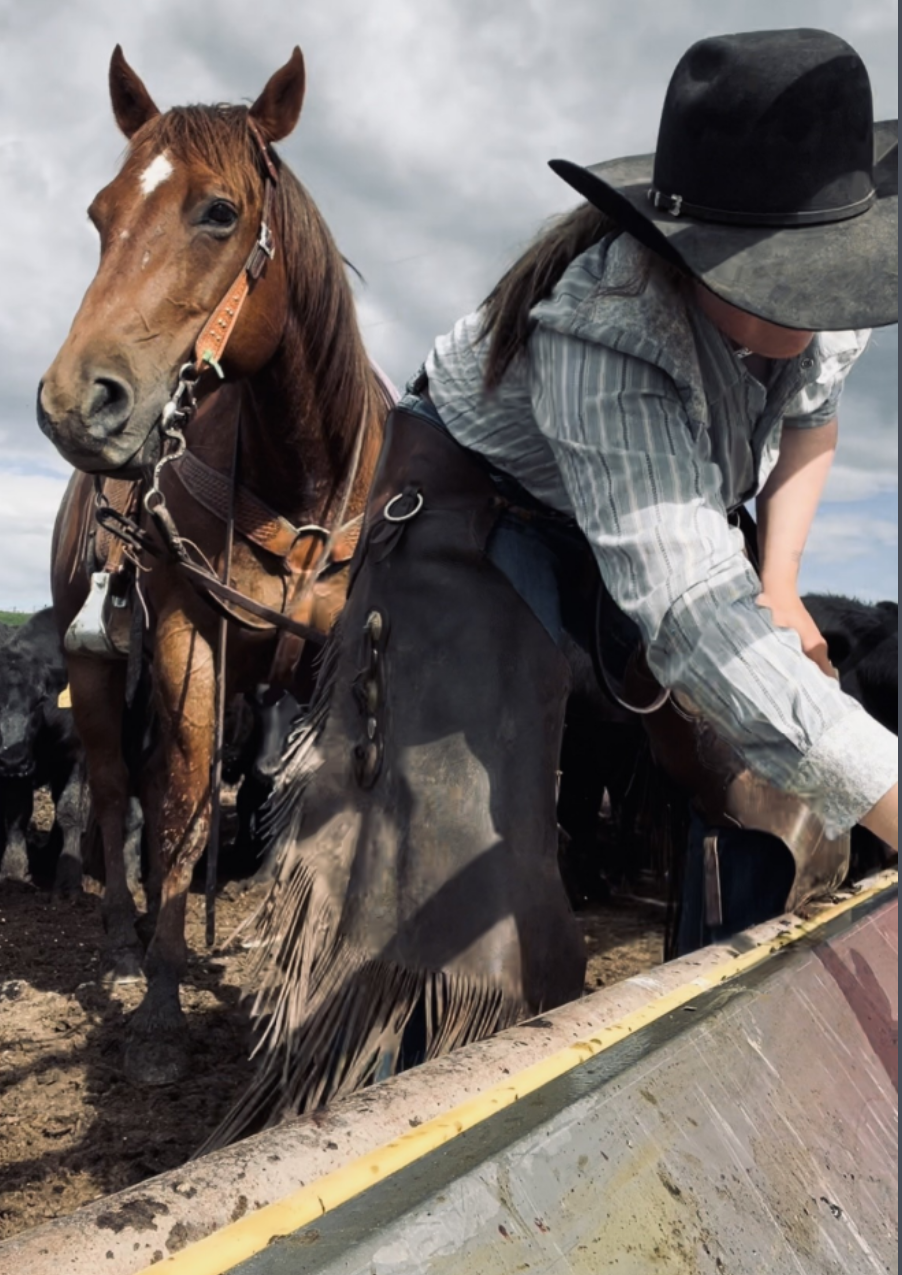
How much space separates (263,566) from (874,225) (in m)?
2.40

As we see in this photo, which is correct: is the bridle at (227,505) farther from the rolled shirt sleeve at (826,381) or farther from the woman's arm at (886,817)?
the woman's arm at (886,817)

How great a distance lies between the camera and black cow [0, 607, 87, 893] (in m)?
6.02

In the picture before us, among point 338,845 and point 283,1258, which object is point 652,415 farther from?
point 283,1258

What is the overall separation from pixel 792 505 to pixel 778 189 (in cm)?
81

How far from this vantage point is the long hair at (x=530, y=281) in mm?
1726

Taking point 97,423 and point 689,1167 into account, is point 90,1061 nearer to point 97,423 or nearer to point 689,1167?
point 97,423

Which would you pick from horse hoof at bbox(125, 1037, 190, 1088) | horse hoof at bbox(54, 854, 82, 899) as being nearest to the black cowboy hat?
horse hoof at bbox(125, 1037, 190, 1088)

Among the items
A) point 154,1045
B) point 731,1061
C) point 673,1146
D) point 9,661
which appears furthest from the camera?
point 9,661

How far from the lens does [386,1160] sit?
2.86 feet

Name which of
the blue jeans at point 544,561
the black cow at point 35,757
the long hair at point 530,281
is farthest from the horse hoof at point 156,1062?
the black cow at point 35,757

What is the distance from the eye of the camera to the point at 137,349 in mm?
2803

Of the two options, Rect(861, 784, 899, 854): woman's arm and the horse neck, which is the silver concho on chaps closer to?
Rect(861, 784, 899, 854): woman's arm

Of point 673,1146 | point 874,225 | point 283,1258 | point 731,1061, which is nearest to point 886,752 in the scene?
point 731,1061

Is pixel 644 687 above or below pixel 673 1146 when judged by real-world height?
above
